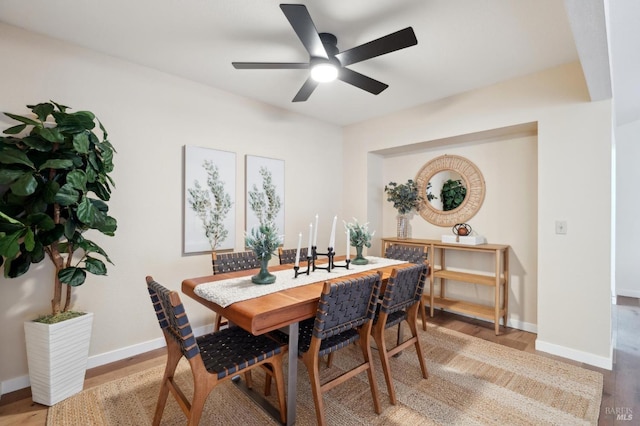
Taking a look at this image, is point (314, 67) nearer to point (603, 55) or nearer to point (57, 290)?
point (603, 55)

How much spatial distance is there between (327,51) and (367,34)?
335 millimetres

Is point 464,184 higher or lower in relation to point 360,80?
lower

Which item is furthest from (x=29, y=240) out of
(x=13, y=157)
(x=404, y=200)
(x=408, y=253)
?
(x=404, y=200)

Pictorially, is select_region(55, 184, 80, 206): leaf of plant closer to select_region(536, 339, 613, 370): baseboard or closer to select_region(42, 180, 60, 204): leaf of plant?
select_region(42, 180, 60, 204): leaf of plant

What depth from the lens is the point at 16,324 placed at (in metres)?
2.14

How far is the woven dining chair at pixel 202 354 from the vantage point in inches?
55.9

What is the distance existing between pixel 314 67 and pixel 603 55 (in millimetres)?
1838

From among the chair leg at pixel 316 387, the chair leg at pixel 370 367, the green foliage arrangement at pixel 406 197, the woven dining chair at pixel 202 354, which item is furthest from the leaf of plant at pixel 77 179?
the green foliage arrangement at pixel 406 197

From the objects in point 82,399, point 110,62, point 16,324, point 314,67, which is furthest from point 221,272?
point 110,62

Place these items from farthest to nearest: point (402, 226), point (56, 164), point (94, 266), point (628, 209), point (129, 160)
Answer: point (628, 209), point (402, 226), point (129, 160), point (94, 266), point (56, 164)

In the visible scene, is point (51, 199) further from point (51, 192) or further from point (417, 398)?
point (417, 398)

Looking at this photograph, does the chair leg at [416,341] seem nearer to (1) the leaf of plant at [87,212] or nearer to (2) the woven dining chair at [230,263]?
(2) the woven dining chair at [230,263]

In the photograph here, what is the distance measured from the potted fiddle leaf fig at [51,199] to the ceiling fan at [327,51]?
4.07 ft

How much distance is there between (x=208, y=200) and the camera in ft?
10.2
